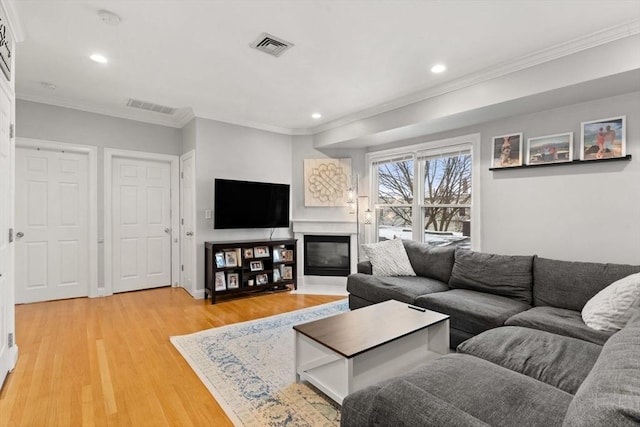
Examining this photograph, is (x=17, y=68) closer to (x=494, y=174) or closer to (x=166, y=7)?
(x=166, y=7)

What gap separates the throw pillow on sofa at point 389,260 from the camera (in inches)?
149

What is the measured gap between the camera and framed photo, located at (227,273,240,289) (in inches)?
174

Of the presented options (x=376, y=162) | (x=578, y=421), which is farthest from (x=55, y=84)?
(x=578, y=421)

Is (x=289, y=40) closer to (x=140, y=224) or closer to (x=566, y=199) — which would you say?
(x=566, y=199)

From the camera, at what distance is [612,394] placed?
826 millimetres

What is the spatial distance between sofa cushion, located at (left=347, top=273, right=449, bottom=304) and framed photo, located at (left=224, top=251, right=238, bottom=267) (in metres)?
1.68

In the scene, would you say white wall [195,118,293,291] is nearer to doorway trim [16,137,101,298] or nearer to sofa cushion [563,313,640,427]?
doorway trim [16,137,101,298]

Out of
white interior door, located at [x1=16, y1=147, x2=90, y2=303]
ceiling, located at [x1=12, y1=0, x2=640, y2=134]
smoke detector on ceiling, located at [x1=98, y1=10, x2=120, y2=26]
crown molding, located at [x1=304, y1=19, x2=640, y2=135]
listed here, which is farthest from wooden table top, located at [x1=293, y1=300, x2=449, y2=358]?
white interior door, located at [x1=16, y1=147, x2=90, y2=303]

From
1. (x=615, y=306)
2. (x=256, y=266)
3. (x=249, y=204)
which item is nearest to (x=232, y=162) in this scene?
(x=249, y=204)

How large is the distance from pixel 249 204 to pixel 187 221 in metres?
0.97

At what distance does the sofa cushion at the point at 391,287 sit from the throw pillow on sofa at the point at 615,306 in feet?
4.26

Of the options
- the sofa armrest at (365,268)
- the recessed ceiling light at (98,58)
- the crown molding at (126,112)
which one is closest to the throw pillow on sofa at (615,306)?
the sofa armrest at (365,268)

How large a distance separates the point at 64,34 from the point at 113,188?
2.44 metres

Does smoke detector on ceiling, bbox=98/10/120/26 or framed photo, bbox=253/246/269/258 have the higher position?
smoke detector on ceiling, bbox=98/10/120/26
